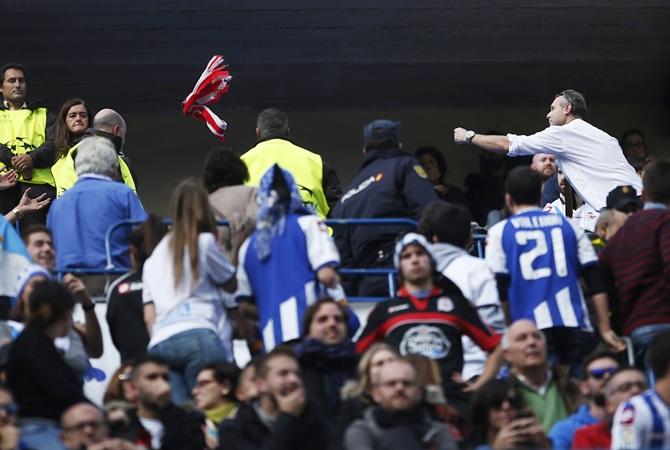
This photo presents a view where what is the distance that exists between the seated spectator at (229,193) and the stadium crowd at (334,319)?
0.04ft

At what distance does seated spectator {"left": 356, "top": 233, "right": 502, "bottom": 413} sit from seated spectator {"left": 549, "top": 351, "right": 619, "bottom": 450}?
47 cm

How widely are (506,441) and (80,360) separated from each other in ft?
7.82

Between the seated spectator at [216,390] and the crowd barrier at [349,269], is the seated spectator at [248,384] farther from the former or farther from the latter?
the crowd barrier at [349,269]

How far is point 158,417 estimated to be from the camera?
10984 mm

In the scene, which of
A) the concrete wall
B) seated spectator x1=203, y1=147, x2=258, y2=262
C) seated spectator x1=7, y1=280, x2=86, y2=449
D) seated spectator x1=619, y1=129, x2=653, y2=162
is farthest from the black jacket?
the concrete wall

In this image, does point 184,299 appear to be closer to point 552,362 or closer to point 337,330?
point 337,330

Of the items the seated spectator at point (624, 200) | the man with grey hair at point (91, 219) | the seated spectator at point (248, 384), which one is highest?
the man with grey hair at point (91, 219)

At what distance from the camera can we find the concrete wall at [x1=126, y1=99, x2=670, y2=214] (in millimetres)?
20266

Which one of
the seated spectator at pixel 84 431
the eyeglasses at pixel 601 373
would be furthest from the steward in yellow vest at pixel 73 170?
the eyeglasses at pixel 601 373

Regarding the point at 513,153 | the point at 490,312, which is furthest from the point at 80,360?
the point at 513,153

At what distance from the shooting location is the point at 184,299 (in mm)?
11570

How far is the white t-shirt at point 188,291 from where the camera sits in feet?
37.8

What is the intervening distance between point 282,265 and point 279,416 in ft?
5.15

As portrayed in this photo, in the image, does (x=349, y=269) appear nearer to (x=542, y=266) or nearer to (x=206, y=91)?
(x=542, y=266)
